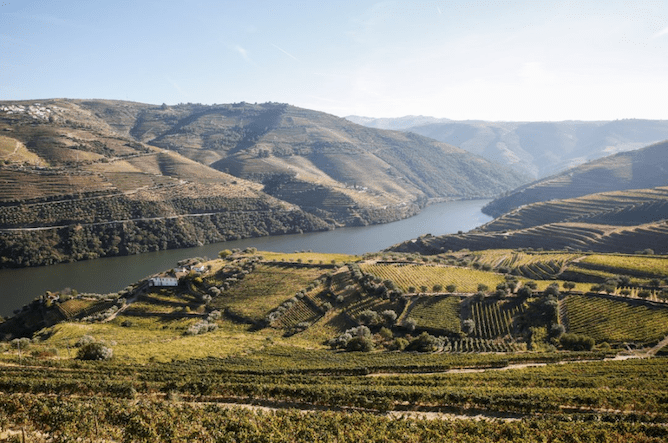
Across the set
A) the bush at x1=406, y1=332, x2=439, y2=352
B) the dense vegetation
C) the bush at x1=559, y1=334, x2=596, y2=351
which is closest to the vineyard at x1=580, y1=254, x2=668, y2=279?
the dense vegetation

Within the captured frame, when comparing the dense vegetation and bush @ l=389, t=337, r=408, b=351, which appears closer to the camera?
the dense vegetation

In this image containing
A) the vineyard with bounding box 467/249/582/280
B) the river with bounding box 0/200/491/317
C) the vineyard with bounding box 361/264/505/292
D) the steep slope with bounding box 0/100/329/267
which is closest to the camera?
the vineyard with bounding box 361/264/505/292

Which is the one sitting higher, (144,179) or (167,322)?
(144,179)

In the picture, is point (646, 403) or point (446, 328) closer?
point (646, 403)

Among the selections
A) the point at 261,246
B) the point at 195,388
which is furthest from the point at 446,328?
the point at 261,246

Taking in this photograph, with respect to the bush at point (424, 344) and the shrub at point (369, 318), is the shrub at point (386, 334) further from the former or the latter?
the bush at point (424, 344)

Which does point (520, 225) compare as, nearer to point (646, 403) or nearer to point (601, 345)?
point (601, 345)

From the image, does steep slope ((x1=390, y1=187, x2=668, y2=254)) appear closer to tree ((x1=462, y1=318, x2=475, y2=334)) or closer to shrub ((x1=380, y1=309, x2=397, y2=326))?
shrub ((x1=380, y1=309, x2=397, y2=326))
